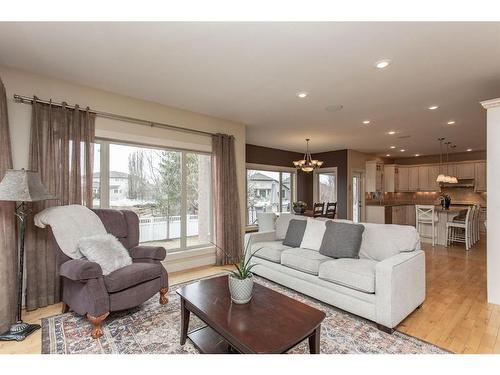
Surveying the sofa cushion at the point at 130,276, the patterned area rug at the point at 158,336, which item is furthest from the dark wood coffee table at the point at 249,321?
the sofa cushion at the point at 130,276

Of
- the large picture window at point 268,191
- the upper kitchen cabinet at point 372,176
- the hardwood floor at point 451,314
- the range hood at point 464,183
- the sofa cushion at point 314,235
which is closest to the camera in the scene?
the hardwood floor at point 451,314

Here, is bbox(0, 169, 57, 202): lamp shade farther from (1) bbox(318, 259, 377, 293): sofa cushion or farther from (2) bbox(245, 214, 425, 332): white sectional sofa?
(1) bbox(318, 259, 377, 293): sofa cushion

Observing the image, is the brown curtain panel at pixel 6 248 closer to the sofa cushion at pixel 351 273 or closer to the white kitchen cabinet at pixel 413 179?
the sofa cushion at pixel 351 273

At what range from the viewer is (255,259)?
3.71 m

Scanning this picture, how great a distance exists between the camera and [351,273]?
2.46 meters

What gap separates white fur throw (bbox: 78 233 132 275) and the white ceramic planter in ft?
4.28

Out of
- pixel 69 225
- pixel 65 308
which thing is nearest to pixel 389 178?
pixel 69 225

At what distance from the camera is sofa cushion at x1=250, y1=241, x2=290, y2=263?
336 cm

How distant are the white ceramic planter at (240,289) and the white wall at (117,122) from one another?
2407mm

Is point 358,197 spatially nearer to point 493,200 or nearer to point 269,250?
point 493,200

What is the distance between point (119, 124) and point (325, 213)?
182 inches

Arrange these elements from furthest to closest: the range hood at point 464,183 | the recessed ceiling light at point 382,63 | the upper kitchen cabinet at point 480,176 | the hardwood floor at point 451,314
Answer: the range hood at point 464,183, the upper kitchen cabinet at point 480,176, the recessed ceiling light at point 382,63, the hardwood floor at point 451,314

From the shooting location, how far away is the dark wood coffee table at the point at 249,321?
1452mm
